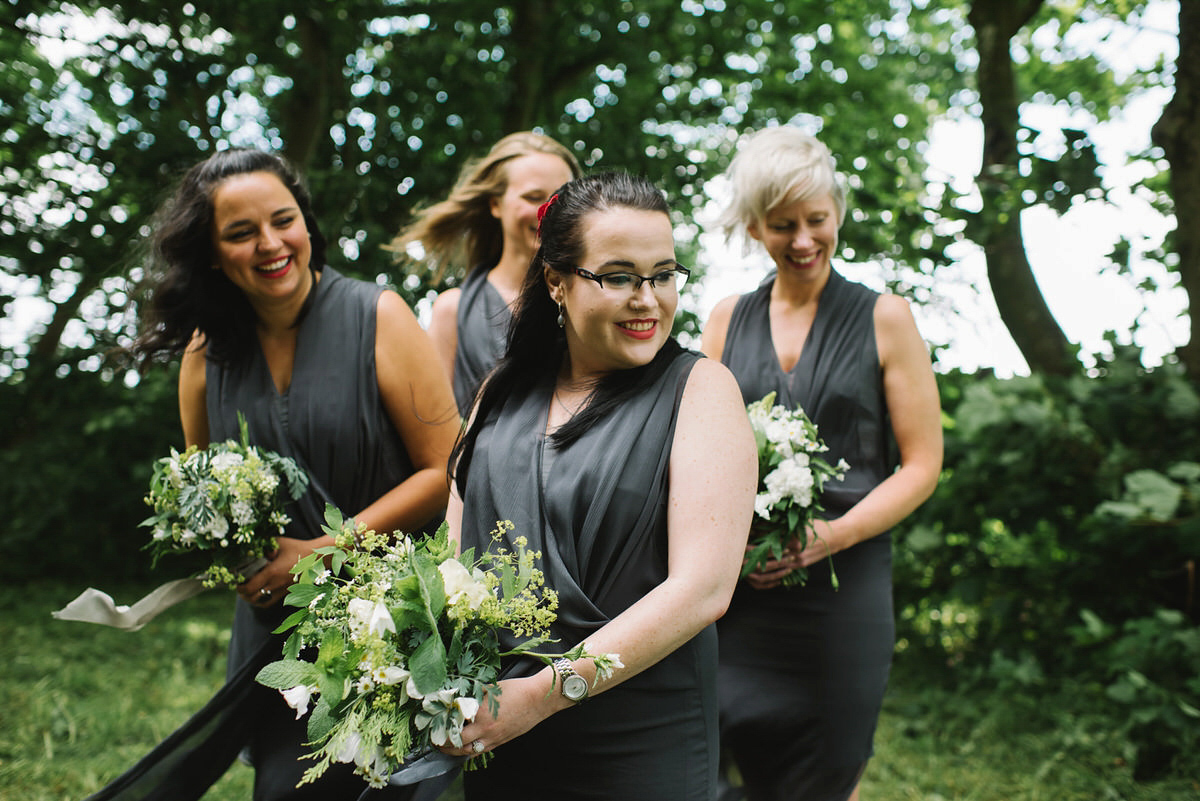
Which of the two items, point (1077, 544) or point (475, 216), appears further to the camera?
point (1077, 544)

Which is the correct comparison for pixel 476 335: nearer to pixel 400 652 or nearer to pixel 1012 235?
pixel 400 652

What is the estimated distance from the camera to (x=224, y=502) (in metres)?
2.75

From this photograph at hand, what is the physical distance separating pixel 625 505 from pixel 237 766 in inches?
165

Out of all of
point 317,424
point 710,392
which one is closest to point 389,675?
point 710,392

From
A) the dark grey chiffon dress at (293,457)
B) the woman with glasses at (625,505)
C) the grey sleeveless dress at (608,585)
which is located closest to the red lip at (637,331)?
the woman with glasses at (625,505)

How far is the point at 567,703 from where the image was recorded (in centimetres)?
185

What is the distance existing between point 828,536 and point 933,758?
3138 mm

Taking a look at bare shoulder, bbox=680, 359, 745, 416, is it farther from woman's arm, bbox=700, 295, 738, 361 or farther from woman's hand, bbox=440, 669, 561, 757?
woman's arm, bbox=700, 295, 738, 361

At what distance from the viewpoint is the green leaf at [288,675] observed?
5.86 feet

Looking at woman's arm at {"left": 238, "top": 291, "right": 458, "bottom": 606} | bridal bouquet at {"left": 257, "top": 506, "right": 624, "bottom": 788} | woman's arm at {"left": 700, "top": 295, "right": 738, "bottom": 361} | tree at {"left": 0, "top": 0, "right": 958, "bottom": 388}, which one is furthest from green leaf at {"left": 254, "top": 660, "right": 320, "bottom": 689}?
tree at {"left": 0, "top": 0, "right": 958, "bottom": 388}

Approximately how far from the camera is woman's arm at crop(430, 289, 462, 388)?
390 centimetres

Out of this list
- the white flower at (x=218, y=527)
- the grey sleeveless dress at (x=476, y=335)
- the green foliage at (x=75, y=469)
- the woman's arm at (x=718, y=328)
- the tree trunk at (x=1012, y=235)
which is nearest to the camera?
the white flower at (x=218, y=527)

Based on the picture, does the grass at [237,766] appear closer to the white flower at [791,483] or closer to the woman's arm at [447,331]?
the woman's arm at [447,331]

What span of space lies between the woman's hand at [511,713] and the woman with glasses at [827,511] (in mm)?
1334
